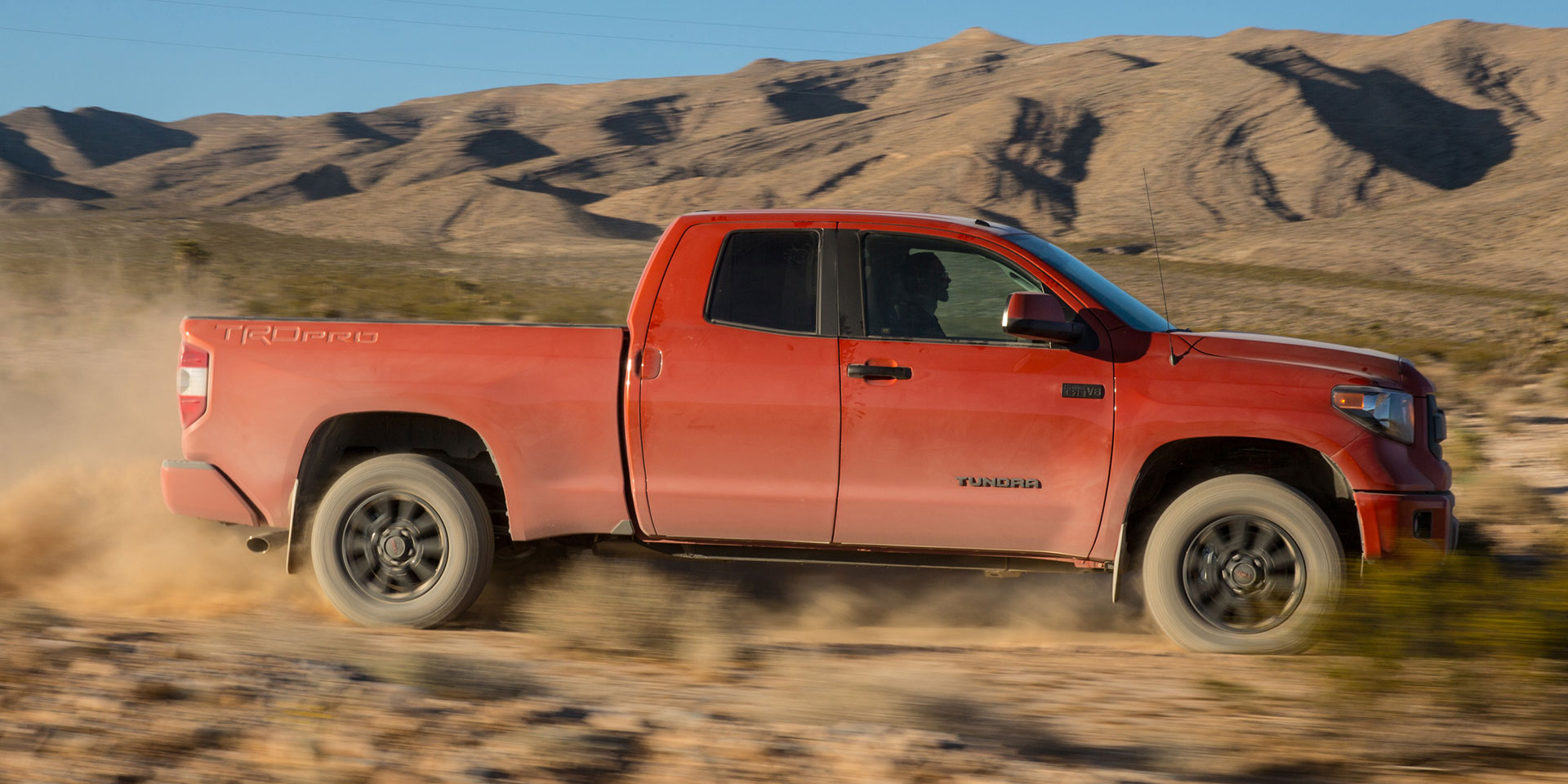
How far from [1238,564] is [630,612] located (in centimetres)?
250

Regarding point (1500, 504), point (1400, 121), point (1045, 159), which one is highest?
point (1400, 121)

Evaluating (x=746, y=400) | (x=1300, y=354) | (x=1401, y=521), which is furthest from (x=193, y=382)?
(x=1401, y=521)

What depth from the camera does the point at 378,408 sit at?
5488 mm

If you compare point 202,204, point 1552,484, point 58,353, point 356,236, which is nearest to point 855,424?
point 1552,484

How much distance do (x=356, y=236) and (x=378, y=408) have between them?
2476 inches

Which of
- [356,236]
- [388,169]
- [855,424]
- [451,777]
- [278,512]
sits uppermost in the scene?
[388,169]

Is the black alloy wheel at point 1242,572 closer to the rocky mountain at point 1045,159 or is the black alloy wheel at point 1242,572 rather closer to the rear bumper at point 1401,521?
the rear bumper at point 1401,521

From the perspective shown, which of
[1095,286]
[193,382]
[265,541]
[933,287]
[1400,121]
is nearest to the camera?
[933,287]

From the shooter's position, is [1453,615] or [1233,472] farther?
[1233,472]

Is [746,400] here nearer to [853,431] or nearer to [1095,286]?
[853,431]

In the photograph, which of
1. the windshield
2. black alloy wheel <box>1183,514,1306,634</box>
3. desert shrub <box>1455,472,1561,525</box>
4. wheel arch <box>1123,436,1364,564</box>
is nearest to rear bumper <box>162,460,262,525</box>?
the windshield

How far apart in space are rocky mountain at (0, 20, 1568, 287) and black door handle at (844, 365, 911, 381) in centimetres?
4315

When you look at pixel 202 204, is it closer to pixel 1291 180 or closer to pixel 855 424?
pixel 1291 180

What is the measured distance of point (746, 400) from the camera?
5.24 metres
